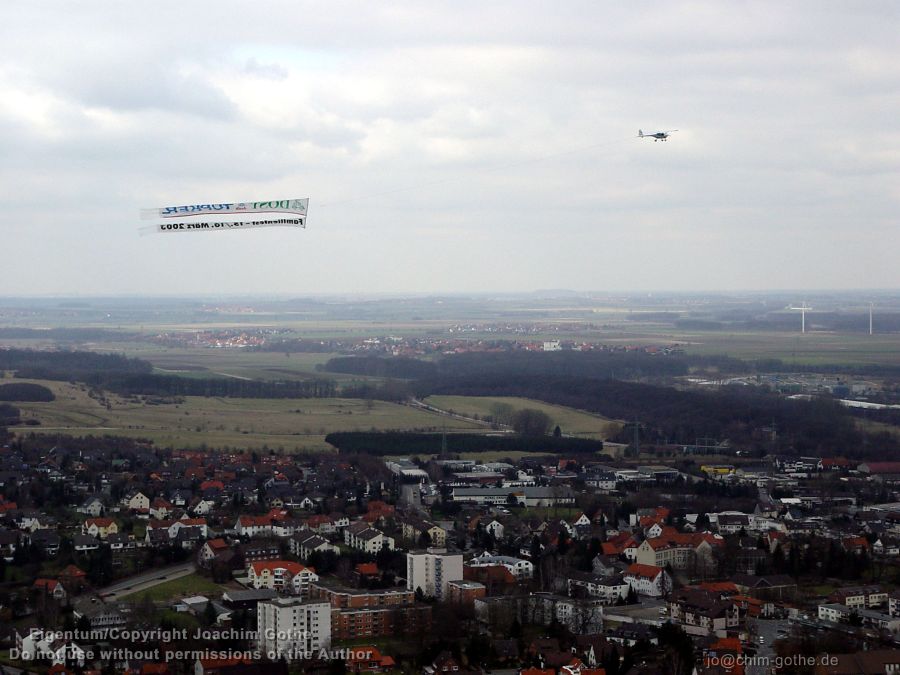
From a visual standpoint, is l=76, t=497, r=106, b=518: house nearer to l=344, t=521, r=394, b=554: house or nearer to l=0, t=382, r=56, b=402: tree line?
l=344, t=521, r=394, b=554: house

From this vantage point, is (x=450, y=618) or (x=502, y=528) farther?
(x=502, y=528)

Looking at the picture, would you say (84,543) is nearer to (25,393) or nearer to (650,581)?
(650,581)

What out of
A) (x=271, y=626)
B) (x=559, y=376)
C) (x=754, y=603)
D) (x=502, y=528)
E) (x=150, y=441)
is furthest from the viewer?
(x=559, y=376)

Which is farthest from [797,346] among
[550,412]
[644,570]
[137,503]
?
[644,570]

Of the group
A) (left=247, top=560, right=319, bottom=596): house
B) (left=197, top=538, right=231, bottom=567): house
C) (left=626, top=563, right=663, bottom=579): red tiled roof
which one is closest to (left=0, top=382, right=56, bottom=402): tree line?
(left=197, top=538, right=231, bottom=567): house

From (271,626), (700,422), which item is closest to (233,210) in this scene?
(271,626)

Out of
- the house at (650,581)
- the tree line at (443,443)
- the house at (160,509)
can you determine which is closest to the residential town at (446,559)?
the house at (650,581)

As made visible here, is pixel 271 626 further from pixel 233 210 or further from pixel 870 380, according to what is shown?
pixel 870 380
